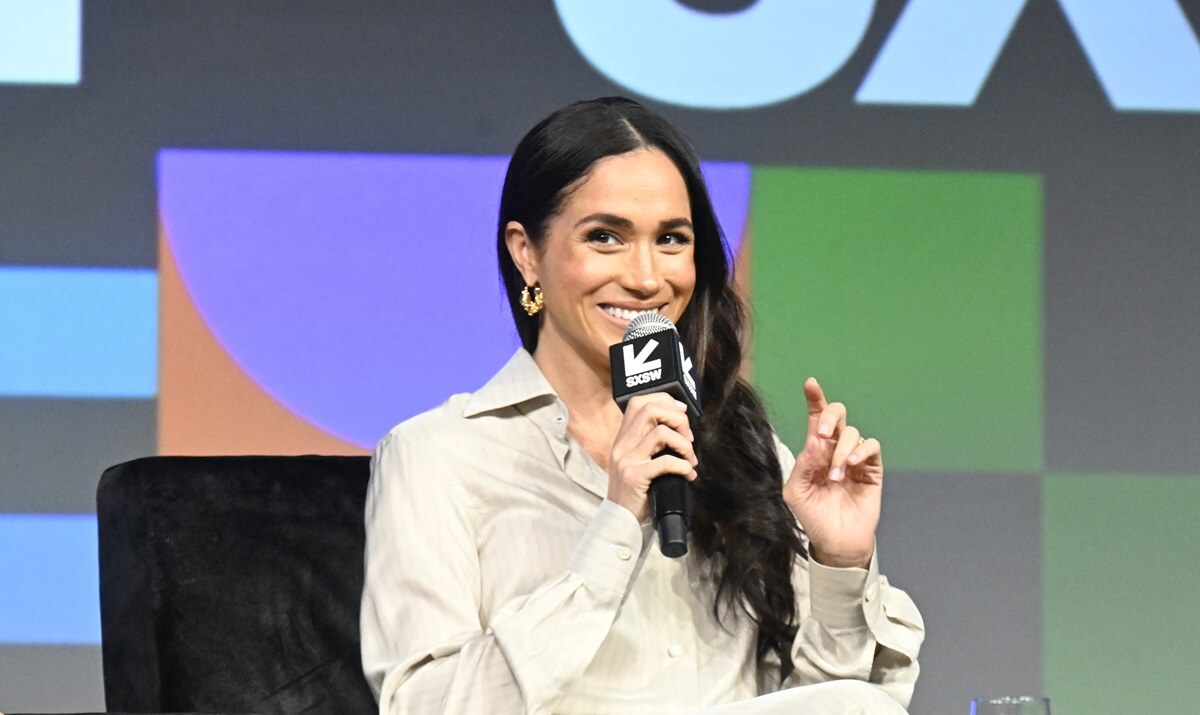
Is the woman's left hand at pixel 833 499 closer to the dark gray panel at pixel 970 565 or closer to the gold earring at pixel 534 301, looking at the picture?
the gold earring at pixel 534 301

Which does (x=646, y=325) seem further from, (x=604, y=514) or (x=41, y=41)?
(x=41, y=41)

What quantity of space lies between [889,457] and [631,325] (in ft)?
6.13

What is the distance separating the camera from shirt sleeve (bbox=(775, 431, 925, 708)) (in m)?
2.10

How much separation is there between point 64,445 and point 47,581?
0.30m

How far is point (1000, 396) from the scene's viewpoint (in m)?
3.84

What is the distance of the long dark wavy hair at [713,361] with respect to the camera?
225 centimetres

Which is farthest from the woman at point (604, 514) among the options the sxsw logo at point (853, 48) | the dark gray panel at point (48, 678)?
the dark gray panel at point (48, 678)

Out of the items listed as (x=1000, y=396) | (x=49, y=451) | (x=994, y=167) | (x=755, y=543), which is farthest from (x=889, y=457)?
(x=49, y=451)

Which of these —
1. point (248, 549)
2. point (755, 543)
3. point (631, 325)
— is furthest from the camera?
point (248, 549)

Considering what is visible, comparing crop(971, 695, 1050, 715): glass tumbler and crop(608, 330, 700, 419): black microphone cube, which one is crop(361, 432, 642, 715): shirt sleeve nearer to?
crop(608, 330, 700, 419): black microphone cube

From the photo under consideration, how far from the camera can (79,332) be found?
12.1 ft

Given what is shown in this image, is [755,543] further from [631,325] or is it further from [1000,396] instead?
[1000,396]

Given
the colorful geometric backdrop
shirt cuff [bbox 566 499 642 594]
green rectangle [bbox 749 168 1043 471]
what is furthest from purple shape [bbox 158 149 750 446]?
shirt cuff [bbox 566 499 642 594]

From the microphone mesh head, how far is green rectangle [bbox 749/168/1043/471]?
173 centimetres
